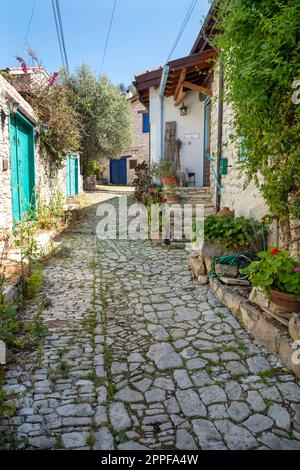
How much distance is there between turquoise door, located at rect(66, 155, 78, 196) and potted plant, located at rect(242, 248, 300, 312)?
472 inches

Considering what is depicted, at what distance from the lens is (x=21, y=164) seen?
25.1 ft

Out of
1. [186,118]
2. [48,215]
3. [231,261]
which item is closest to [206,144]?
[186,118]

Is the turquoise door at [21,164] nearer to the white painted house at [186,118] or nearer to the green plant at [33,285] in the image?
the green plant at [33,285]

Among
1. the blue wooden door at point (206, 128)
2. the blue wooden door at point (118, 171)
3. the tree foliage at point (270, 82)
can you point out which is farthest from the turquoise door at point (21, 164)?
the blue wooden door at point (118, 171)

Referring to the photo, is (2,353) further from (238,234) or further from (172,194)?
(172,194)

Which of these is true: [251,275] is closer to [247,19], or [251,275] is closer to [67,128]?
[247,19]

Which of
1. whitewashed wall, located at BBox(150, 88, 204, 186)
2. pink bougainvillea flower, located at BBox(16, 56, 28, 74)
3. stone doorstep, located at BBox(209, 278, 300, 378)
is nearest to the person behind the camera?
stone doorstep, located at BBox(209, 278, 300, 378)

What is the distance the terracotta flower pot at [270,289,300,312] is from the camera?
285 cm

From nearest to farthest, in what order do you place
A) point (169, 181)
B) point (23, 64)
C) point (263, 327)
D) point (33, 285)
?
point (263, 327) < point (33, 285) < point (23, 64) < point (169, 181)

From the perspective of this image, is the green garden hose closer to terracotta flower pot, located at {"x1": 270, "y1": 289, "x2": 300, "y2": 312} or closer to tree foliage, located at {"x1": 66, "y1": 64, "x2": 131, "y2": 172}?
terracotta flower pot, located at {"x1": 270, "y1": 289, "x2": 300, "y2": 312}

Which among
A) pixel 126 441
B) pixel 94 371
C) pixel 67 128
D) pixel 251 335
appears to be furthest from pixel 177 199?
pixel 126 441

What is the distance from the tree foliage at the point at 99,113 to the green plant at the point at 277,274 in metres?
13.1

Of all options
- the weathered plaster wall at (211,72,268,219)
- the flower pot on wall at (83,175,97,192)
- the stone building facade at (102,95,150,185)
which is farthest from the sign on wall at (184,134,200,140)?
the stone building facade at (102,95,150,185)

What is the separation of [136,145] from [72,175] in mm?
8419
